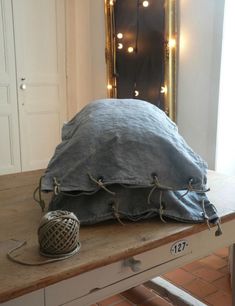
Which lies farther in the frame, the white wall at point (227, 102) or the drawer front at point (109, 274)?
the white wall at point (227, 102)

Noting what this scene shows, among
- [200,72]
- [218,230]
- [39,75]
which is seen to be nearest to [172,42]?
[200,72]

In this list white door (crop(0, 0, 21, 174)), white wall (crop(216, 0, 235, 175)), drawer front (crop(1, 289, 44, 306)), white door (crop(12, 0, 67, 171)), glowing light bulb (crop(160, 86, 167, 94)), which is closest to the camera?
drawer front (crop(1, 289, 44, 306))

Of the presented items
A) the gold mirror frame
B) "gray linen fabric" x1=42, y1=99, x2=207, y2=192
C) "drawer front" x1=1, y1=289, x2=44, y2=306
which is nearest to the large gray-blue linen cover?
"gray linen fabric" x1=42, y1=99, x2=207, y2=192

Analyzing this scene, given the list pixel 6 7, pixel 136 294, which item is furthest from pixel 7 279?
pixel 6 7

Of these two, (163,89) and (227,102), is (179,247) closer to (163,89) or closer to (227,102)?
(227,102)

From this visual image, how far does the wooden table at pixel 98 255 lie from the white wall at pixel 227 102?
137 cm

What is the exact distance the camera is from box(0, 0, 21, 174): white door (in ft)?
9.94

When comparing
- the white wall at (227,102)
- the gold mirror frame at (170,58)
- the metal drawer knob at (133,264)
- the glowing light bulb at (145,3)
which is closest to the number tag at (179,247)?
the metal drawer knob at (133,264)

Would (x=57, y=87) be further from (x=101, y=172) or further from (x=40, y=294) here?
(x=40, y=294)

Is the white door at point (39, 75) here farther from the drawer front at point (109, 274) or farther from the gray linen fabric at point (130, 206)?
the drawer front at point (109, 274)

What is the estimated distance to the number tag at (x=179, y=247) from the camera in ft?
2.96

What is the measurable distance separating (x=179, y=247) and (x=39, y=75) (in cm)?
266

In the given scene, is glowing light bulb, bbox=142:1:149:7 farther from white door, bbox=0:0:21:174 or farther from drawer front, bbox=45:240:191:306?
drawer front, bbox=45:240:191:306

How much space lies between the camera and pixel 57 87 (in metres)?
3.40
